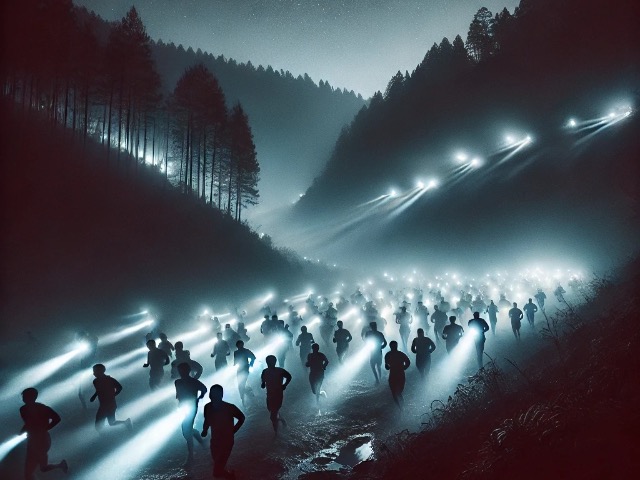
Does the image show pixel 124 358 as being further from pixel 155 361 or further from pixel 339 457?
pixel 339 457

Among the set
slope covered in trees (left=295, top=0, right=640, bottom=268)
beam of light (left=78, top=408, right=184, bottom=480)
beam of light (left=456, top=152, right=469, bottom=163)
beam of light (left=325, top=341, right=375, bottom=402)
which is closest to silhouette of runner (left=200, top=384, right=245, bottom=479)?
beam of light (left=78, top=408, right=184, bottom=480)

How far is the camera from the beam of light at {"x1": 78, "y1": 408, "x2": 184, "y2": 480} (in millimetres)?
7594

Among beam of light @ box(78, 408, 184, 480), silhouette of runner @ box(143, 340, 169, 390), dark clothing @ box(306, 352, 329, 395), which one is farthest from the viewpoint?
silhouette of runner @ box(143, 340, 169, 390)

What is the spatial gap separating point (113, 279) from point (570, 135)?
176ft

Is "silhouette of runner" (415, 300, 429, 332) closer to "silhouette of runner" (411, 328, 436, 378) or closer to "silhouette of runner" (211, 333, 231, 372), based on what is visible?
"silhouette of runner" (411, 328, 436, 378)

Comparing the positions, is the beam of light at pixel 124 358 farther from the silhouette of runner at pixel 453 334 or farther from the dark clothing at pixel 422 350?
the silhouette of runner at pixel 453 334

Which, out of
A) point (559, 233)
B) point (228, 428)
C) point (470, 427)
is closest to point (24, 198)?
point (228, 428)

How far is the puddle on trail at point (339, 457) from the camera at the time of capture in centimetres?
728

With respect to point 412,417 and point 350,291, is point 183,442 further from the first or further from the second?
point 350,291

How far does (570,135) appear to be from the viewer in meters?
48.0

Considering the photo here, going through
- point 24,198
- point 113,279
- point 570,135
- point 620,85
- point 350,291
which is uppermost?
point 620,85

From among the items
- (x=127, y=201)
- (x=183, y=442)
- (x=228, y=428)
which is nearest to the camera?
(x=228, y=428)

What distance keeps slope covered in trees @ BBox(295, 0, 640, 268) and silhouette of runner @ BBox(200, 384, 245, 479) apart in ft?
110

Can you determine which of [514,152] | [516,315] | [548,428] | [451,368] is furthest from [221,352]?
[514,152]
